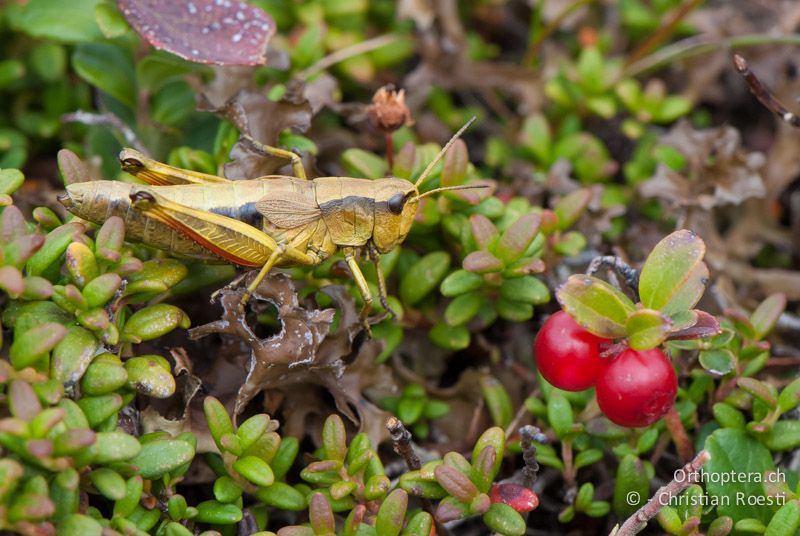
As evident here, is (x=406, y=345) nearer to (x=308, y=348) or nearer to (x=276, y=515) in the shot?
(x=308, y=348)

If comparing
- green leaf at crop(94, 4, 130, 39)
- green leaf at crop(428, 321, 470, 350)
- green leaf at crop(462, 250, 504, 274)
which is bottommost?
green leaf at crop(428, 321, 470, 350)

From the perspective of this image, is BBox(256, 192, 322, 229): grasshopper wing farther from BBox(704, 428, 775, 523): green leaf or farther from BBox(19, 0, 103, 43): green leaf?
BBox(704, 428, 775, 523): green leaf

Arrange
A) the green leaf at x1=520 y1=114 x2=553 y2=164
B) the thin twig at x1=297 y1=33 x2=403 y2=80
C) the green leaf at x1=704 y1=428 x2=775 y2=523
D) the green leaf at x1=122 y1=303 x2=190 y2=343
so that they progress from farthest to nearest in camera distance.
→ the green leaf at x1=520 y1=114 x2=553 y2=164 → the thin twig at x1=297 y1=33 x2=403 y2=80 → the green leaf at x1=704 y1=428 x2=775 y2=523 → the green leaf at x1=122 y1=303 x2=190 y2=343

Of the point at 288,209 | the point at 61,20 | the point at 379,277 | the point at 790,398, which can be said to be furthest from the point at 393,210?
the point at 61,20

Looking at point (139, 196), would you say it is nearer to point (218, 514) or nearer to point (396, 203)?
point (396, 203)

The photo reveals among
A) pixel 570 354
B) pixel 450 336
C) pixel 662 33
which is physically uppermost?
pixel 662 33

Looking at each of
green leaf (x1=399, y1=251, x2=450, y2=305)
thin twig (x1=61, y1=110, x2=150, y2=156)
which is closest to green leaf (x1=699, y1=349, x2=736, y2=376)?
green leaf (x1=399, y1=251, x2=450, y2=305)

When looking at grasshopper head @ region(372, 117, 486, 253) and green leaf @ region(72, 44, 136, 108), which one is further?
green leaf @ region(72, 44, 136, 108)

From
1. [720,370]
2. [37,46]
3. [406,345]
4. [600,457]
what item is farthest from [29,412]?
[37,46]
